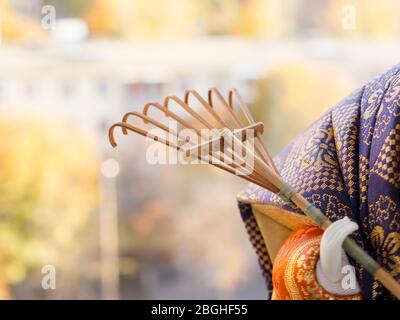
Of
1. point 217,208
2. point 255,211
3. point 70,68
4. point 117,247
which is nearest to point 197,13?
point 70,68

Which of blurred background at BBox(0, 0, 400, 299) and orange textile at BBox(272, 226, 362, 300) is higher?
blurred background at BBox(0, 0, 400, 299)

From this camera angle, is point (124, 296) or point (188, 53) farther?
point (124, 296)

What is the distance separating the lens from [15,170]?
3.03m

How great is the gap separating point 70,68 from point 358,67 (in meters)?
1.20

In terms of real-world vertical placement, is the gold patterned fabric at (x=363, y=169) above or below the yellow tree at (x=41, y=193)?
below

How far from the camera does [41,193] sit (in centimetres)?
307

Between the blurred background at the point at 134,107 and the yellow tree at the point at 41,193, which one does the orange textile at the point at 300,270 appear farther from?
the yellow tree at the point at 41,193

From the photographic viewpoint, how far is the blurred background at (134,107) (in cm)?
291

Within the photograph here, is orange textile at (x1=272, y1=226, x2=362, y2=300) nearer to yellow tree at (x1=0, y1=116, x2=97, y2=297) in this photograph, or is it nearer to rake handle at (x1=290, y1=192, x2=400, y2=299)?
rake handle at (x1=290, y1=192, x2=400, y2=299)

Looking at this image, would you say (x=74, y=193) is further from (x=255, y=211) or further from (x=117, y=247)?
(x=255, y=211)

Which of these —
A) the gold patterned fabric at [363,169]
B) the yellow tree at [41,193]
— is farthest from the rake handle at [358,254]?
the yellow tree at [41,193]

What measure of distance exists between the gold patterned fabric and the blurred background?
194 cm

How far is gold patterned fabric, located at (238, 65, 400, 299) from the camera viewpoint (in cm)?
83

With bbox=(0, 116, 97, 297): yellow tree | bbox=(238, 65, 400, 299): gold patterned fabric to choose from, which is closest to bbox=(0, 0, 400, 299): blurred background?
bbox=(0, 116, 97, 297): yellow tree
